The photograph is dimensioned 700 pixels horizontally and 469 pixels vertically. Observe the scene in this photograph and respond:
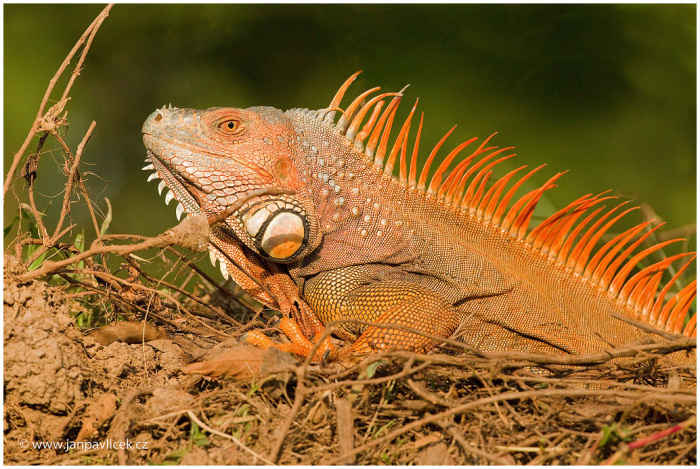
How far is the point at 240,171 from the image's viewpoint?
3.54 metres

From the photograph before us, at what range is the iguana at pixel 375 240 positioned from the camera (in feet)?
11.6

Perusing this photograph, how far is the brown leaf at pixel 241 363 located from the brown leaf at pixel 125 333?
0.54m

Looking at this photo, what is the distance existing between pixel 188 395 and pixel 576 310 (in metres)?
2.42

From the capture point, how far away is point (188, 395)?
272cm

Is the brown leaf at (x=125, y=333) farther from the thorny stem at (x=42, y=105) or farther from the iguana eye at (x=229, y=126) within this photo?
the iguana eye at (x=229, y=126)

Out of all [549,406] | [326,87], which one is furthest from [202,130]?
[326,87]

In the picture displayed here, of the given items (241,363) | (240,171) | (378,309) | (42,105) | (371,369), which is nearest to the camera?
(371,369)

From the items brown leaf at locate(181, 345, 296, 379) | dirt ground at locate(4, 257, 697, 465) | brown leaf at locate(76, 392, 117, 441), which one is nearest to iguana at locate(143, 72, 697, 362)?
brown leaf at locate(181, 345, 296, 379)

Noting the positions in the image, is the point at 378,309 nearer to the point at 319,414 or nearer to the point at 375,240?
the point at 375,240

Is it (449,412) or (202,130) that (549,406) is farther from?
(202,130)

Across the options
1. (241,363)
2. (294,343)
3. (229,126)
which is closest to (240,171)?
(229,126)

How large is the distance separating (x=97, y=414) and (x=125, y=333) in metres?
0.64

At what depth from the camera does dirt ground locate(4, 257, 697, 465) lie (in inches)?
96.7

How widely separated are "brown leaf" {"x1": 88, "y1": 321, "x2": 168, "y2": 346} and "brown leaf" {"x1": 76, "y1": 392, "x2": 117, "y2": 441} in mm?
461
